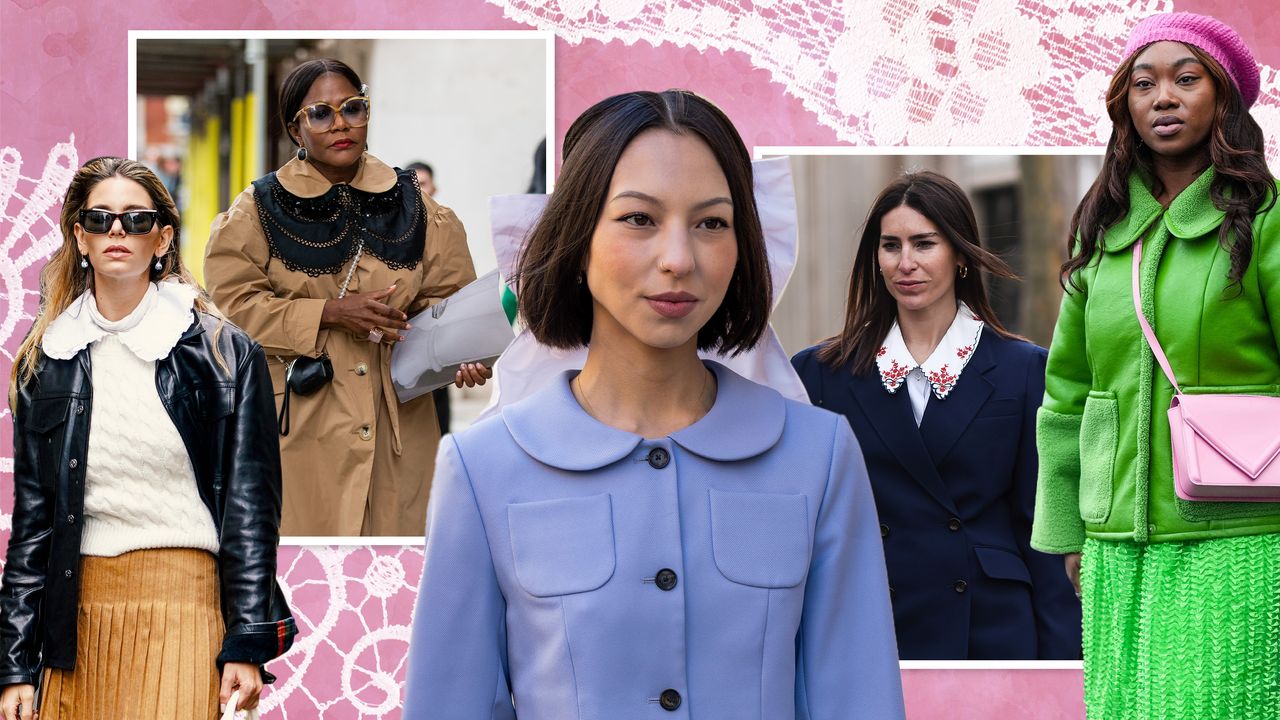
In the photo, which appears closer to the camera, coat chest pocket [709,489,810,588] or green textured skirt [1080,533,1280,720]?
coat chest pocket [709,489,810,588]

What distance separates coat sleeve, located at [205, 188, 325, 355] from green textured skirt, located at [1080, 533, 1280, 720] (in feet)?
9.06

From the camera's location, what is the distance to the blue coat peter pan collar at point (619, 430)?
205cm

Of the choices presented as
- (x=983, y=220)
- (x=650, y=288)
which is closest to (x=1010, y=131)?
(x=983, y=220)

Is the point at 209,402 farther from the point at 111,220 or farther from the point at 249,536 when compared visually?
the point at 111,220

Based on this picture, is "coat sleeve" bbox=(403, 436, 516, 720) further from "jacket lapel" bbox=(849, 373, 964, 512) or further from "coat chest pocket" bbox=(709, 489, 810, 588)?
"jacket lapel" bbox=(849, 373, 964, 512)

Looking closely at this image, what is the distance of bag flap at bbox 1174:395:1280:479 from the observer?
3.20 m

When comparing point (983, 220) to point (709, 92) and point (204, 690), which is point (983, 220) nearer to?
point (709, 92)

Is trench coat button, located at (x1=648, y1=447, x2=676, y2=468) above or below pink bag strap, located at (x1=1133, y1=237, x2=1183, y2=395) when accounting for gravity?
below

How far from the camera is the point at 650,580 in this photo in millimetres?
1984

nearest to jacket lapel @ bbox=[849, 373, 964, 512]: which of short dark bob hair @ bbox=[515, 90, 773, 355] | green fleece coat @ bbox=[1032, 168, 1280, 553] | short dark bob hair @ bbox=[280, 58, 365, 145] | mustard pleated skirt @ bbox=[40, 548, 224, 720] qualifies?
green fleece coat @ bbox=[1032, 168, 1280, 553]

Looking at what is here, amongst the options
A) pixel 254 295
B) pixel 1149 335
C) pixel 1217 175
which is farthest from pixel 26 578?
pixel 1217 175

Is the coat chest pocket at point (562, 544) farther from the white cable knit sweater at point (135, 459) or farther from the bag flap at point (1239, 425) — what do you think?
the white cable knit sweater at point (135, 459)

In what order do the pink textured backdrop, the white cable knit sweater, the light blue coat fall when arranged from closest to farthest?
the light blue coat < the white cable knit sweater < the pink textured backdrop

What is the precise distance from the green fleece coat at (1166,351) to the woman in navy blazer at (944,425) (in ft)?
4.62
